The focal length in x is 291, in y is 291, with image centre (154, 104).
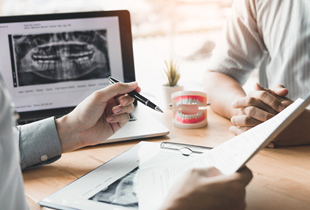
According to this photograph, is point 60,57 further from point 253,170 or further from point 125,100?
point 253,170

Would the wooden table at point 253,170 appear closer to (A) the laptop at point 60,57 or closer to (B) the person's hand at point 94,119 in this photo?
(B) the person's hand at point 94,119

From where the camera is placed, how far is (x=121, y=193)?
573mm

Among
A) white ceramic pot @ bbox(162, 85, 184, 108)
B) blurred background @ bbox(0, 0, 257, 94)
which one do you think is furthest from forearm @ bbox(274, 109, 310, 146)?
blurred background @ bbox(0, 0, 257, 94)

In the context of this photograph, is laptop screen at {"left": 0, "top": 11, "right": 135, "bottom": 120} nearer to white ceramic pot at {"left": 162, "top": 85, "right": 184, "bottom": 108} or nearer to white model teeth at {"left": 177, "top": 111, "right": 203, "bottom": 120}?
white ceramic pot at {"left": 162, "top": 85, "right": 184, "bottom": 108}

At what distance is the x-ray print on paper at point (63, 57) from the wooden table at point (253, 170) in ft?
1.33

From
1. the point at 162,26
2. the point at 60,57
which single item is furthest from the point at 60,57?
the point at 162,26

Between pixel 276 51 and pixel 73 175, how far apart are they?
3.17ft

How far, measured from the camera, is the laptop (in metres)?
1.10

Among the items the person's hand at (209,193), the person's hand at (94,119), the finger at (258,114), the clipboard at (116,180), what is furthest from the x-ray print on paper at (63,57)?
the person's hand at (209,193)

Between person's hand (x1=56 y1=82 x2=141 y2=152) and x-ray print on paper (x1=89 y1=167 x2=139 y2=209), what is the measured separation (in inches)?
8.9

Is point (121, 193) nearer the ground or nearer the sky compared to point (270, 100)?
nearer the ground

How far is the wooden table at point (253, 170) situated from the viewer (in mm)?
583

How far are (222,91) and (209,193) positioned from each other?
29.3 inches

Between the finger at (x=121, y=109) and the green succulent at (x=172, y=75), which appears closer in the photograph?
the finger at (x=121, y=109)
